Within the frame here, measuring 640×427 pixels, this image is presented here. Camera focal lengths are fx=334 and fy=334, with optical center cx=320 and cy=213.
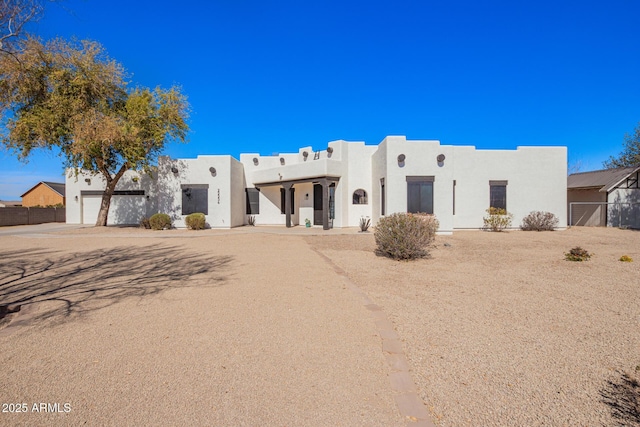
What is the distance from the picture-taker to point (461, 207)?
18.9m

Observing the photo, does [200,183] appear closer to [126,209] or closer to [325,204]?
[126,209]

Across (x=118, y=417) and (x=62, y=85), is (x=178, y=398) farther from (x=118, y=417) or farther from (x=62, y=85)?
(x=62, y=85)

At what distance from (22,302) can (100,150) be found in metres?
14.4

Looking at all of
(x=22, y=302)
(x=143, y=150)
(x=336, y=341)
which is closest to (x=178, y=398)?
(x=336, y=341)

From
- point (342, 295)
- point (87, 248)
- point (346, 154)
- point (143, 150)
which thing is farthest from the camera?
point (346, 154)

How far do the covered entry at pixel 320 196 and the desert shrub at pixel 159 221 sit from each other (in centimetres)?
633

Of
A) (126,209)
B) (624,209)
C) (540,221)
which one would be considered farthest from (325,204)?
(624,209)

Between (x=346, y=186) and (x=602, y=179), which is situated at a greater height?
(x=602, y=179)

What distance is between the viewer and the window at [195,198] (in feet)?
67.4

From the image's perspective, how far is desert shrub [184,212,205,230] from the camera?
1938cm

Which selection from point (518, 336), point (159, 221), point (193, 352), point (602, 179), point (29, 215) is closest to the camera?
point (193, 352)

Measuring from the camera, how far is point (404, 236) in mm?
9289

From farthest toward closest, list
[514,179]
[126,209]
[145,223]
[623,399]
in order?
[126,209] < [145,223] < [514,179] < [623,399]

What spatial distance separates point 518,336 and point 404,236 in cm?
537
